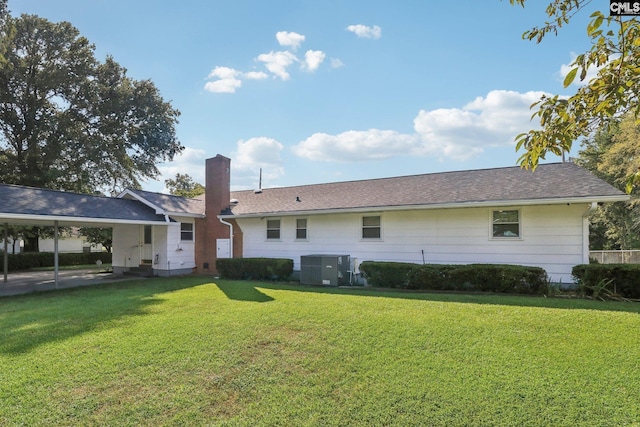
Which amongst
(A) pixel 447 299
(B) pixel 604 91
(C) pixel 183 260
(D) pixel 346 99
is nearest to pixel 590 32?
(B) pixel 604 91

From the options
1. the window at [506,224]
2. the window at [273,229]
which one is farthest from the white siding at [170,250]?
the window at [506,224]

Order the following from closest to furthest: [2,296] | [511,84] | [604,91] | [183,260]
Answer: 1. [604,91]
2. [511,84]
3. [2,296]
4. [183,260]

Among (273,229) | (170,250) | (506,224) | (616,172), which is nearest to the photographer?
(506,224)

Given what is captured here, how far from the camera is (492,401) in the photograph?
11.7 ft

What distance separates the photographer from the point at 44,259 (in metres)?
22.4

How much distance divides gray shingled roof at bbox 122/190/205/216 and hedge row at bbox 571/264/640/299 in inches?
582

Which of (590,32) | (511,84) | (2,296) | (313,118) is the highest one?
(313,118)

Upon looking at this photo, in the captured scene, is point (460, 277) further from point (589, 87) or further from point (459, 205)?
point (589, 87)

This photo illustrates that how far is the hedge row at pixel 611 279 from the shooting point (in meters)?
8.23

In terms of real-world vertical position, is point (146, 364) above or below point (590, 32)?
below

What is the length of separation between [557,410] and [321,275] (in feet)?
28.3

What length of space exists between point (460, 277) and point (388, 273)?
7.02ft

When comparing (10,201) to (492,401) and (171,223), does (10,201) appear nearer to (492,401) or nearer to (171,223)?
(171,223)

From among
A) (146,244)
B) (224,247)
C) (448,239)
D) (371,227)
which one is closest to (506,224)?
(448,239)
